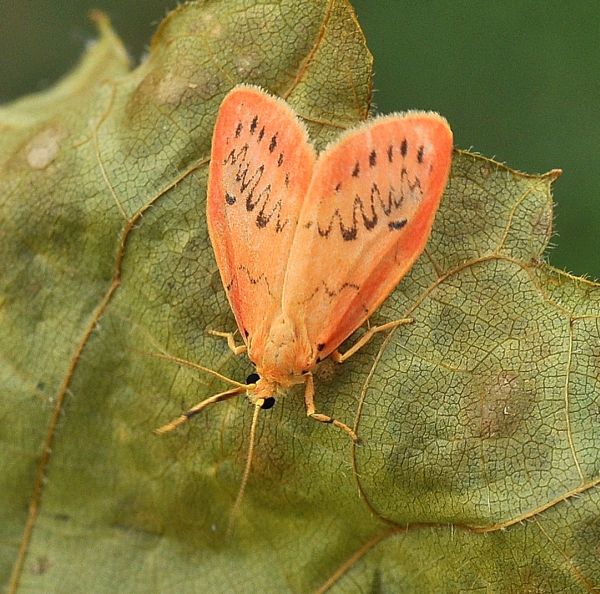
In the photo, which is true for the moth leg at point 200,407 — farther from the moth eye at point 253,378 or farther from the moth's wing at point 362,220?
the moth's wing at point 362,220

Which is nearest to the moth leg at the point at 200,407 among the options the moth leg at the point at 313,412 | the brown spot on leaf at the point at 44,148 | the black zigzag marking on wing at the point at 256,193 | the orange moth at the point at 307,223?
the orange moth at the point at 307,223

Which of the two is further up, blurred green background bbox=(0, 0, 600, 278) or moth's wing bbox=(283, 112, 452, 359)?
moth's wing bbox=(283, 112, 452, 359)

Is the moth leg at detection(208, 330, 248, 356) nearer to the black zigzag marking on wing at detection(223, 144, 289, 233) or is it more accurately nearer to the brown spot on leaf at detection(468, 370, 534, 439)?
the black zigzag marking on wing at detection(223, 144, 289, 233)

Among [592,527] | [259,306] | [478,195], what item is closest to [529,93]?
[478,195]

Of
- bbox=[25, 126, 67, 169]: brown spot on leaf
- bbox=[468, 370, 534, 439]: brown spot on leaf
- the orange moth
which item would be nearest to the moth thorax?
the orange moth

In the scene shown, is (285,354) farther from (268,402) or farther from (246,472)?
(246,472)

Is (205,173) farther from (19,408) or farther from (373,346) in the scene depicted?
(19,408)

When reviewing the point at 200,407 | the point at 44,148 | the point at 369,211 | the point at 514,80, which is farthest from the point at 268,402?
the point at 514,80
